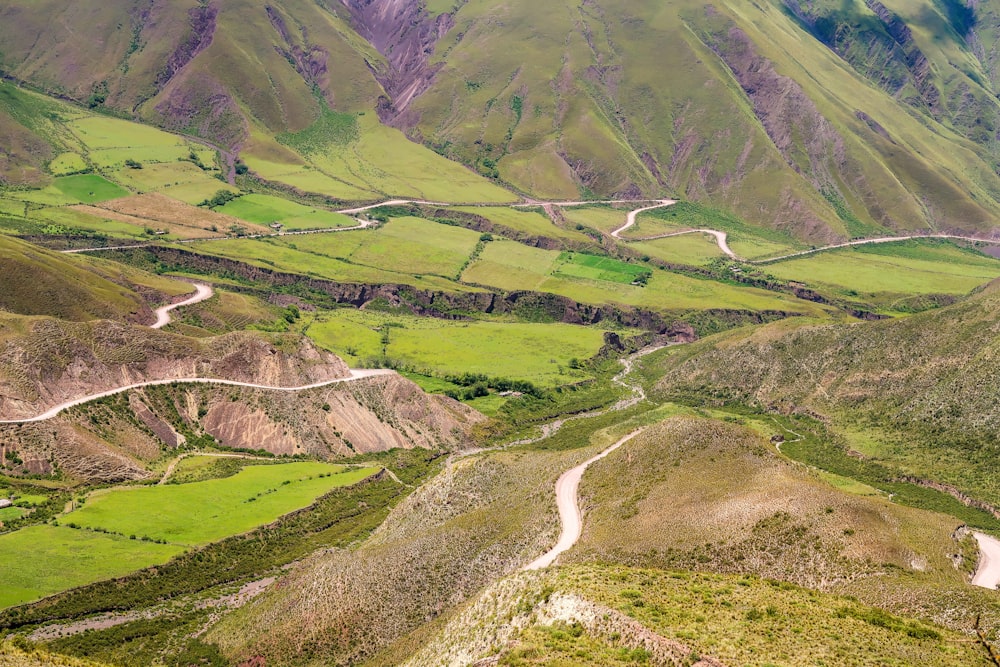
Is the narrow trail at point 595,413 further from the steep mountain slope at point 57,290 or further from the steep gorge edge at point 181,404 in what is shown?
the steep mountain slope at point 57,290

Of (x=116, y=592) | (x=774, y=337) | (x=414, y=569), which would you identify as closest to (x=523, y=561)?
(x=414, y=569)

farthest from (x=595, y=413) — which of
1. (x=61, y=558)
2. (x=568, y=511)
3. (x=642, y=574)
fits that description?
(x=642, y=574)

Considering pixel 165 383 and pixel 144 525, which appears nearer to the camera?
pixel 144 525

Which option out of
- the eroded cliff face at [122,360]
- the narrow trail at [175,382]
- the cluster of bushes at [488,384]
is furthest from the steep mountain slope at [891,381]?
the eroded cliff face at [122,360]

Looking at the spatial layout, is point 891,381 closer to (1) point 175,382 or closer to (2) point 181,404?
(2) point 181,404

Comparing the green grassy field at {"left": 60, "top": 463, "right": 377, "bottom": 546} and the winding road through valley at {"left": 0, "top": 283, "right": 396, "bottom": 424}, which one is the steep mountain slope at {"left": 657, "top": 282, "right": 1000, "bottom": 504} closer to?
the winding road through valley at {"left": 0, "top": 283, "right": 396, "bottom": 424}

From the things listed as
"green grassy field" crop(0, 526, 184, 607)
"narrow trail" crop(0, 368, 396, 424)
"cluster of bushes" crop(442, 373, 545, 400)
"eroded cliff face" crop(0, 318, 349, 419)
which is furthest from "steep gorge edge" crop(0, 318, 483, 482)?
"green grassy field" crop(0, 526, 184, 607)
